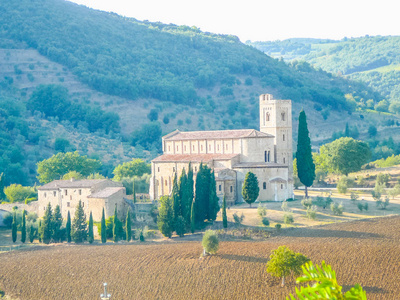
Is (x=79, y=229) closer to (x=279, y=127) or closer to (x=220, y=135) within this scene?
(x=220, y=135)

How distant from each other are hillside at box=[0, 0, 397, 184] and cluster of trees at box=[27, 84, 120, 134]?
0.74 feet

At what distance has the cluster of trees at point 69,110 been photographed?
402 feet

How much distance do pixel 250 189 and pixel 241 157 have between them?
6147mm

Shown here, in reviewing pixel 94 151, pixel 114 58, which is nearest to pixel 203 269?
pixel 94 151

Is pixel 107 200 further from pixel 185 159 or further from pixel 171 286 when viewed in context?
pixel 171 286

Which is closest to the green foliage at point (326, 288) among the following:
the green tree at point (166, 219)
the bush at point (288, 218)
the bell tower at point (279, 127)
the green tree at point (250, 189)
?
the green tree at point (166, 219)

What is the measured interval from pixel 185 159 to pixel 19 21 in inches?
4353

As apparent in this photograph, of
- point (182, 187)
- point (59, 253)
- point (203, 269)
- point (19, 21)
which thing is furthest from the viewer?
point (19, 21)

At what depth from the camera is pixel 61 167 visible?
245ft

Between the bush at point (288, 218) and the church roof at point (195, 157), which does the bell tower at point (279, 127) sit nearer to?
the church roof at point (195, 157)

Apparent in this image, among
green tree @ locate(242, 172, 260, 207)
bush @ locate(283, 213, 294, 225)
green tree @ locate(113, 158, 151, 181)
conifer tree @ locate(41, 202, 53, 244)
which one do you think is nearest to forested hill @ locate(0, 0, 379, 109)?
green tree @ locate(113, 158, 151, 181)

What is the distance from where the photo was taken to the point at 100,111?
12519cm

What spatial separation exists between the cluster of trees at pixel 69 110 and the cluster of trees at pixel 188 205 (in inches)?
2767

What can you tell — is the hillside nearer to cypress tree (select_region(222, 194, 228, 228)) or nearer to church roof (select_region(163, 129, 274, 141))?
church roof (select_region(163, 129, 274, 141))
